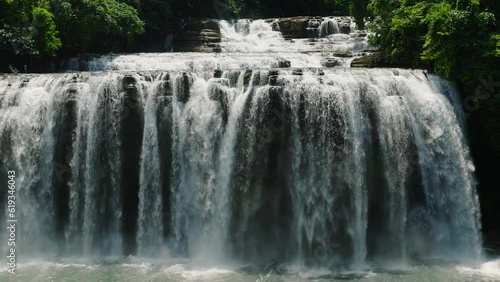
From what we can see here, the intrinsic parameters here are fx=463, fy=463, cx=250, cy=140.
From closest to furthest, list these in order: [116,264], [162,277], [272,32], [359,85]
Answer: [162,277] < [116,264] < [359,85] < [272,32]

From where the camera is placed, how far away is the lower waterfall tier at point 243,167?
1352 cm

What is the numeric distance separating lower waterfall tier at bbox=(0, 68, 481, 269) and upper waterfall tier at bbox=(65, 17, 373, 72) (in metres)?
4.32

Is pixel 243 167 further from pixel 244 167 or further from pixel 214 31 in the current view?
pixel 214 31

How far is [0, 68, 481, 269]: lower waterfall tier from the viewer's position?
44.3 ft

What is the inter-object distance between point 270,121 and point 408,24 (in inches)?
295

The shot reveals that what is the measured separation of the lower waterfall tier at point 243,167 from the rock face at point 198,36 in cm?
1204

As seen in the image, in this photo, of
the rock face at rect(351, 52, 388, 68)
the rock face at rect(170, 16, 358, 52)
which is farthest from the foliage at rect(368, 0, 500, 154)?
the rock face at rect(170, 16, 358, 52)

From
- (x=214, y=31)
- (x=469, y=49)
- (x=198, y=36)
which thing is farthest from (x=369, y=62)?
(x=198, y=36)

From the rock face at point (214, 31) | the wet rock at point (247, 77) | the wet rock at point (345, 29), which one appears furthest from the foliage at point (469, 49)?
the rock face at point (214, 31)

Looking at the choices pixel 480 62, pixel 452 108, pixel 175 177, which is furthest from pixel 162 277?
pixel 480 62

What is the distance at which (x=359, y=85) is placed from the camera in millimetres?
14156

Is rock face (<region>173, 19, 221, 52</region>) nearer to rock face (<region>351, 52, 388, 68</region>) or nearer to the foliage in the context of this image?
rock face (<region>351, 52, 388, 68</region>)

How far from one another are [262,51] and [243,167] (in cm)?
1229

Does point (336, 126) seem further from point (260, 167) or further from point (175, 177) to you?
point (175, 177)
